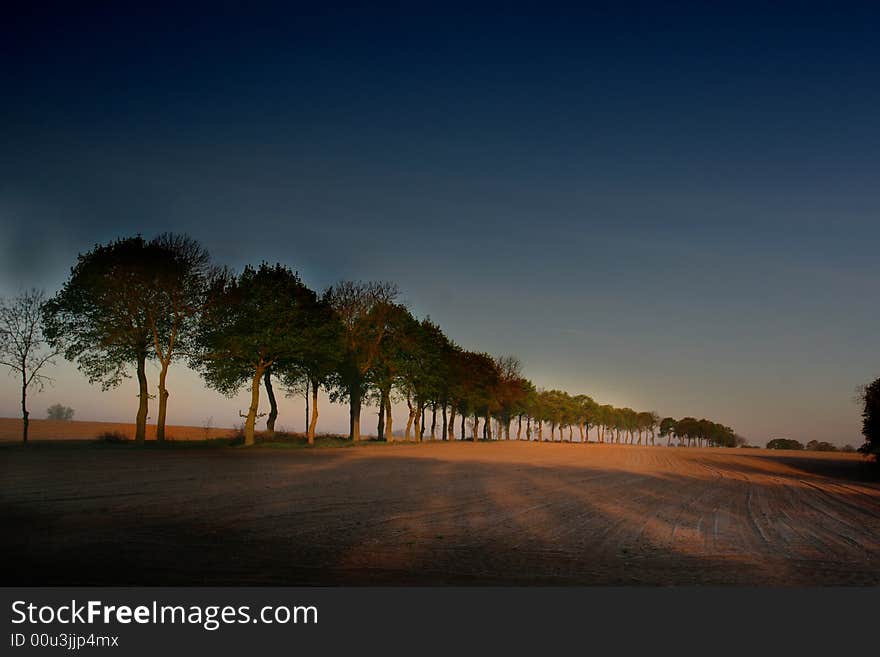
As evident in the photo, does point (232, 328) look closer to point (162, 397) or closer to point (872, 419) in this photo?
point (162, 397)

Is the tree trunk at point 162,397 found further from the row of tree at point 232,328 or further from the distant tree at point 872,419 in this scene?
the distant tree at point 872,419

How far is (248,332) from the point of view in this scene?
5488cm

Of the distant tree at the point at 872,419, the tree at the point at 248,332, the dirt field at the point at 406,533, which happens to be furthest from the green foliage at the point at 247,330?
the distant tree at the point at 872,419

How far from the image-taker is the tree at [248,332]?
175 feet

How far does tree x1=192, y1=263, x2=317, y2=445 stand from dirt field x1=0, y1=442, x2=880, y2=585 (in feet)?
88.0

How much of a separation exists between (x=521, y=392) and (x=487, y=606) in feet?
395

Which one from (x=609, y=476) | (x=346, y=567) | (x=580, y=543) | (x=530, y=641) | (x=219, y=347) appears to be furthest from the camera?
(x=219, y=347)

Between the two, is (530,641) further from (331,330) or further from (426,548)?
(331,330)

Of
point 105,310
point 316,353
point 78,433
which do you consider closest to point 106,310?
point 105,310

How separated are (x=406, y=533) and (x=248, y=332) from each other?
4486 cm

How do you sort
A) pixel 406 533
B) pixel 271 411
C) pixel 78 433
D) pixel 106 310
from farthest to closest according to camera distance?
pixel 78 433
pixel 271 411
pixel 106 310
pixel 406 533

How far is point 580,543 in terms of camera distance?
42.8 ft

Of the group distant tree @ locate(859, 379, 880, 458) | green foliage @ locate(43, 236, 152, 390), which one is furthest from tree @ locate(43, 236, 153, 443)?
distant tree @ locate(859, 379, 880, 458)

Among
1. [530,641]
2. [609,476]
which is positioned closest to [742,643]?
[530,641]
